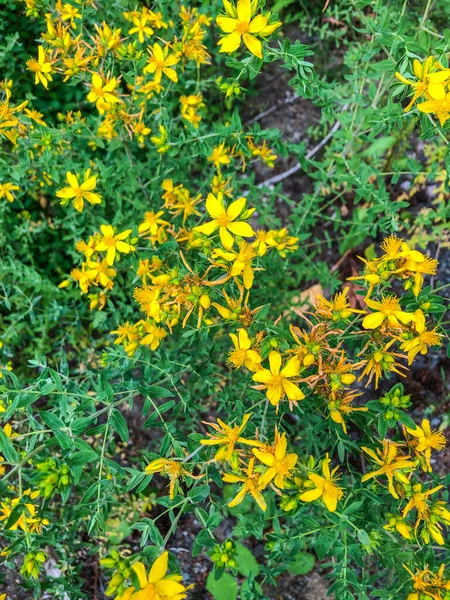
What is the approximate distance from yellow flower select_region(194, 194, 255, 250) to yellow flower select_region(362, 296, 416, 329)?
1.62 ft

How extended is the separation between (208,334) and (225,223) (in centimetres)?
53

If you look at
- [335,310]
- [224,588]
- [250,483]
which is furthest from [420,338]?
[224,588]

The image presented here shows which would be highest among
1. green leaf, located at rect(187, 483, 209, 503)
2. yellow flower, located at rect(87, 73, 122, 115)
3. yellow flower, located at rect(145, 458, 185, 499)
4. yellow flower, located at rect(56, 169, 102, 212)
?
yellow flower, located at rect(87, 73, 122, 115)

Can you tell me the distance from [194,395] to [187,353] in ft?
1.55

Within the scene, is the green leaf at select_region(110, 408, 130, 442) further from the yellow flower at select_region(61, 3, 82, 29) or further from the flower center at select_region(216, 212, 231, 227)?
the yellow flower at select_region(61, 3, 82, 29)

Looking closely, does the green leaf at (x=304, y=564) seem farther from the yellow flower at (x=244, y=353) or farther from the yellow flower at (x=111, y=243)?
the yellow flower at (x=111, y=243)

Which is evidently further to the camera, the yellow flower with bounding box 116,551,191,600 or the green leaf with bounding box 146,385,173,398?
the green leaf with bounding box 146,385,173,398

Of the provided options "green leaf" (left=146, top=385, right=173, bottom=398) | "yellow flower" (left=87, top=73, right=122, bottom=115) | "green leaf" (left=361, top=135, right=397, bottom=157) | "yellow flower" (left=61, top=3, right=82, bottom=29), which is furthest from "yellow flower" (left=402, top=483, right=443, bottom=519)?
"yellow flower" (left=61, top=3, right=82, bottom=29)

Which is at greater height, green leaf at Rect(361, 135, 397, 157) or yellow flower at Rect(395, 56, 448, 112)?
yellow flower at Rect(395, 56, 448, 112)

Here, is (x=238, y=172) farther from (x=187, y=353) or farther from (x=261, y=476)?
(x=261, y=476)

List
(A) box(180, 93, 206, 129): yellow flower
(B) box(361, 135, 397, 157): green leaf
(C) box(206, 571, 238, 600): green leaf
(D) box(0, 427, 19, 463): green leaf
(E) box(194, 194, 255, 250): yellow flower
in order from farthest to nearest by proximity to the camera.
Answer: (B) box(361, 135, 397, 157): green leaf < (C) box(206, 571, 238, 600): green leaf < (A) box(180, 93, 206, 129): yellow flower < (E) box(194, 194, 255, 250): yellow flower < (D) box(0, 427, 19, 463): green leaf

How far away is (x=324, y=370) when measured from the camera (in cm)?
167

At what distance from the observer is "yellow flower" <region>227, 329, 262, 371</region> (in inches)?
66.1

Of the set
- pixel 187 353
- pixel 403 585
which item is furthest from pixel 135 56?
pixel 403 585
